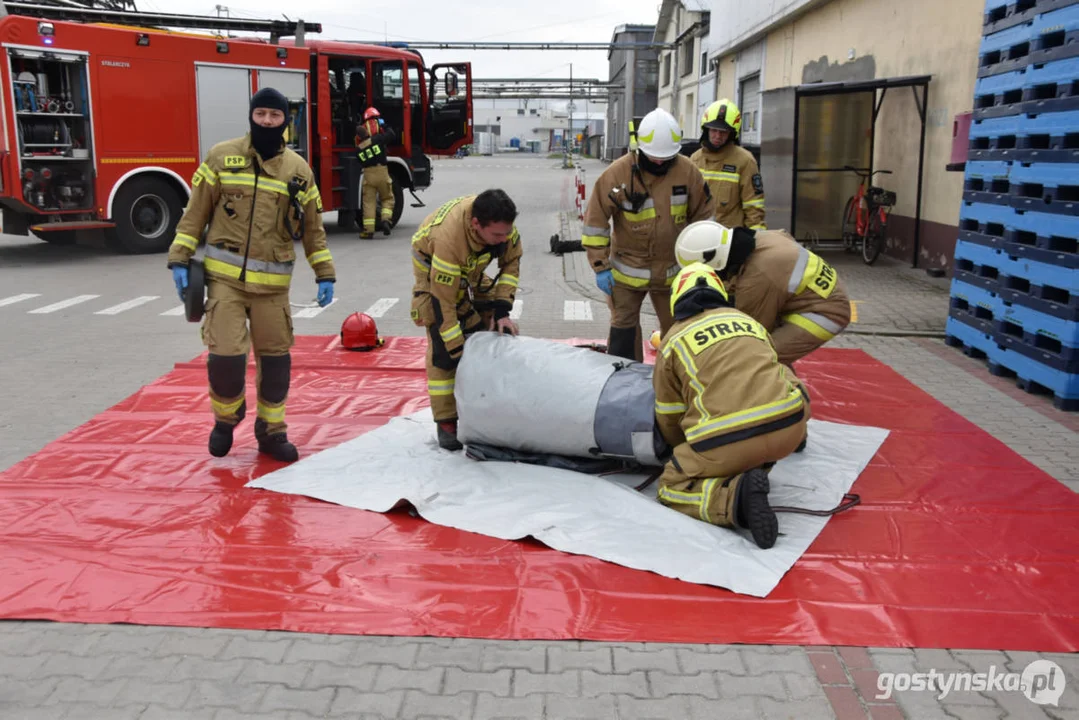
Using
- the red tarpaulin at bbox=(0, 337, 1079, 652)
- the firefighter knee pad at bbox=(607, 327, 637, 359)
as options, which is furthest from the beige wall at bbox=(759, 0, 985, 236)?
the red tarpaulin at bbox=(0, 337, 1079, 652)

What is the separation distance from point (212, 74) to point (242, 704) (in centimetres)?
1252

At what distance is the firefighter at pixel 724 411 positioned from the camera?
396 centimetres

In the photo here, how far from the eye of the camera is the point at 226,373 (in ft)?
16.5

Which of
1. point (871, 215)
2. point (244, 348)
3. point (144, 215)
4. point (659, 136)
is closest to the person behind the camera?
point (244, 348)

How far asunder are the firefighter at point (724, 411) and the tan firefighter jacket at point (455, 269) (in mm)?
1204

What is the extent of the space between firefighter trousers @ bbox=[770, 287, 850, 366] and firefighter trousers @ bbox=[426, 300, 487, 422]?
1652 mm

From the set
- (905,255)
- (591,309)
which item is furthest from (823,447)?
(905,255)

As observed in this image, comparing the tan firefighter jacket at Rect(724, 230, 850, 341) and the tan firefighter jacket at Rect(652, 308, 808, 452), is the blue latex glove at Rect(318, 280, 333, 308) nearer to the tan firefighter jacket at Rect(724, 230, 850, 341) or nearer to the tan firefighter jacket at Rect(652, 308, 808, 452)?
the tan firefighter jacket at Rect(652, 308, 808, 452)

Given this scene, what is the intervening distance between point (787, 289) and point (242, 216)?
288 centimetres

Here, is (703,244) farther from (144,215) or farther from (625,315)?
(144,215)

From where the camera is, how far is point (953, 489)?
15.5ft

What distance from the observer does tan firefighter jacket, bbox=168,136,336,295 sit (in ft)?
15.9
